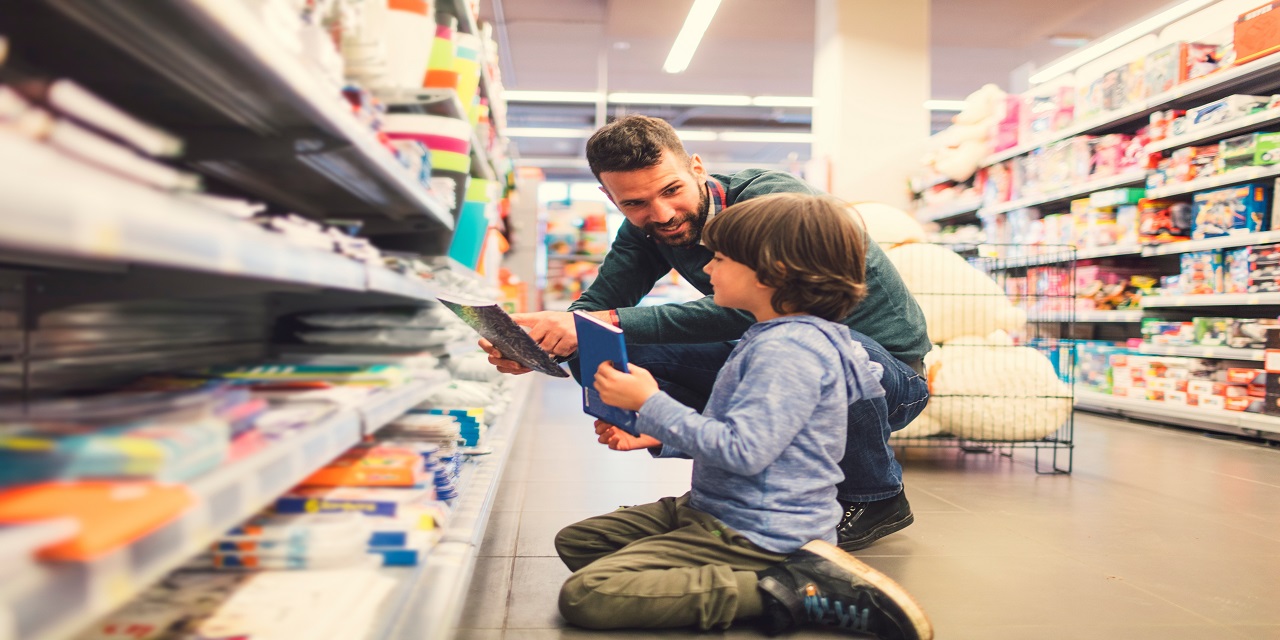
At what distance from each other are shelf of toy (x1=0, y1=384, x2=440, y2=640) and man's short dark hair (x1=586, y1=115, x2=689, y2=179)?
3.63 feet

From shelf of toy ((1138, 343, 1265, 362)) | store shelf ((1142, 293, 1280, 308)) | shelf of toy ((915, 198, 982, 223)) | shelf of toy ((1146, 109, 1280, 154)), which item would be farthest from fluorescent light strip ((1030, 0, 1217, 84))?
shelf of toy ((1138, 343, 1265, 362))

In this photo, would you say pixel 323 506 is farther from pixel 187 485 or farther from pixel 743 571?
pixel 743 571

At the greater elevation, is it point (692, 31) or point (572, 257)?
point (692, 31)

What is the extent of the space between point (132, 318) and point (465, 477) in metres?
0.79

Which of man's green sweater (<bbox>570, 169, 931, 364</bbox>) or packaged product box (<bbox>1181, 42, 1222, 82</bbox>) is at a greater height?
packaged product box (<bbox>1181, 42, 1222, 82</bbox>)

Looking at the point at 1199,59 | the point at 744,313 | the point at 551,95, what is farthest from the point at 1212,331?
the point at 551,95

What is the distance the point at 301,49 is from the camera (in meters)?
0.95

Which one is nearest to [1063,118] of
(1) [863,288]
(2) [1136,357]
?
(2) [1136,357]

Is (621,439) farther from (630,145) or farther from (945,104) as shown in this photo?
(945,104)

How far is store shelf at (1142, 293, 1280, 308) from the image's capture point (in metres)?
3.95

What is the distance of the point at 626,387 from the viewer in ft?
4.65

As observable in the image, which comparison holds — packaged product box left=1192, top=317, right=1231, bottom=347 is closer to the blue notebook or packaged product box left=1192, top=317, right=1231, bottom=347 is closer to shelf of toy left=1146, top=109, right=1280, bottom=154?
shelf of toy left=1146, top=109, right=1280, bottom=154

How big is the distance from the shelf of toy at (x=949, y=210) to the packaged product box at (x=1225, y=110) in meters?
1.97

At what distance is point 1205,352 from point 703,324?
3.50 metres
